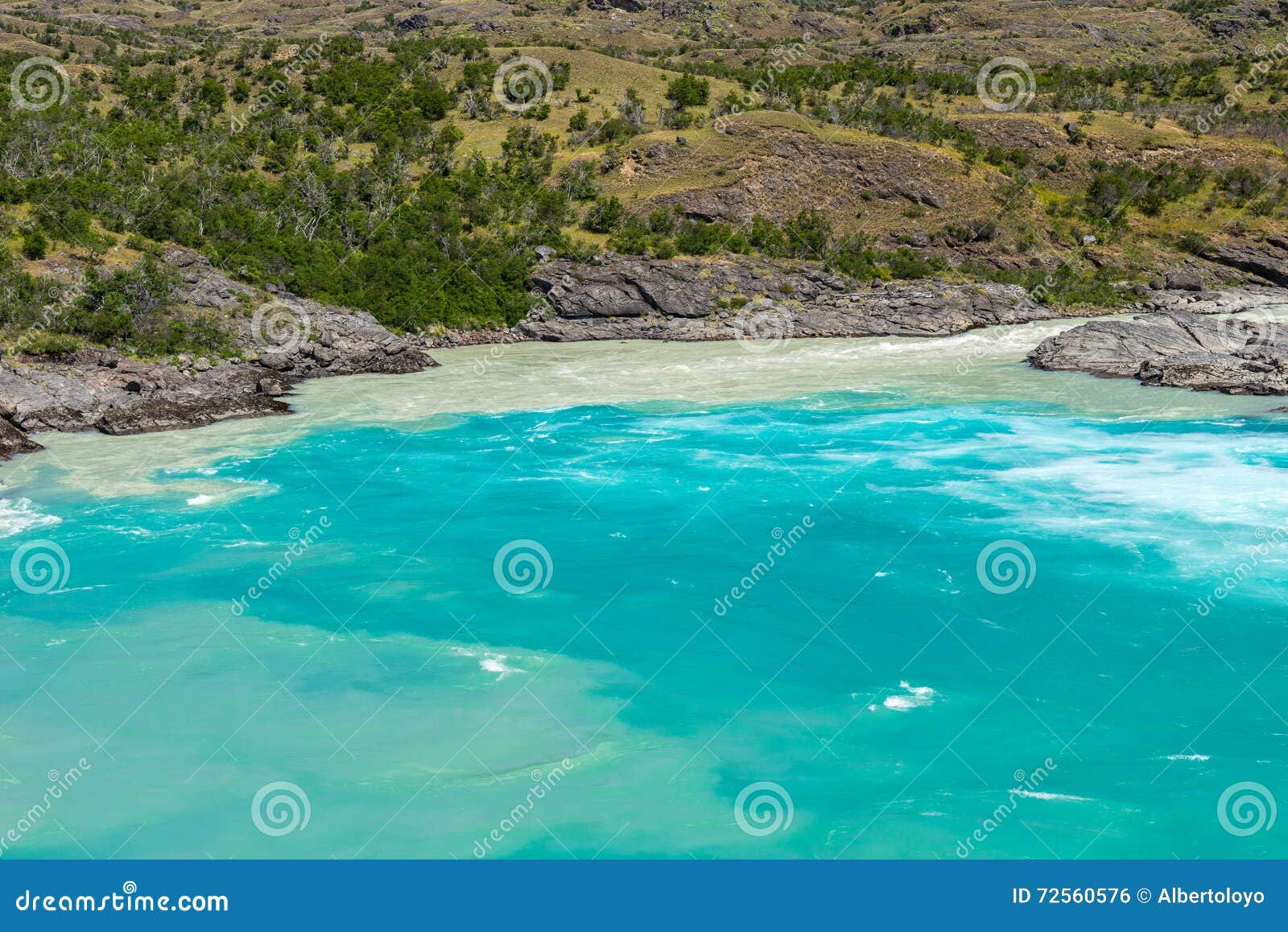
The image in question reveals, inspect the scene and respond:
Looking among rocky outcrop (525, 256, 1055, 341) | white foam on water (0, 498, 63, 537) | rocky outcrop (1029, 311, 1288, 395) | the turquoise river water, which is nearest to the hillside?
rocky outcrop (525, 256, 1055, 341)

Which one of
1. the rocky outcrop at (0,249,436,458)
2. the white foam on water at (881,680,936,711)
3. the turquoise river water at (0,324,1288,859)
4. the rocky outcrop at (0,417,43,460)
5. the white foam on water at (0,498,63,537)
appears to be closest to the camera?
the turquoise river water at (0,324,1288,859)

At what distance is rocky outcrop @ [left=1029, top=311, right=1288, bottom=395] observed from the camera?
3384 centimetres

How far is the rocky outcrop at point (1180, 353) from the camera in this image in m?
33.8

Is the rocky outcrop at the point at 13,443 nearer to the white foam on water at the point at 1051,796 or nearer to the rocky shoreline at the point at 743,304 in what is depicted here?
the rocky shoreline at the point at 743,304

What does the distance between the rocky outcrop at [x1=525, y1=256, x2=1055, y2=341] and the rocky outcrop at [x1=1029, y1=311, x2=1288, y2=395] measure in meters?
11.1

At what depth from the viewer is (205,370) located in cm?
3575

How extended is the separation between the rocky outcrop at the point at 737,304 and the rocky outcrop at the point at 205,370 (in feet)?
34.6

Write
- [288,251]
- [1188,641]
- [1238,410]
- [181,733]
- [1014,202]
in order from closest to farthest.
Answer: [181,733]
[1188,641]
[1238,410]
[288,251]
[1014,202]

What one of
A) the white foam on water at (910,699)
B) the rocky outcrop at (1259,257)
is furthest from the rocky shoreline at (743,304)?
the white foam on water at (910,699)

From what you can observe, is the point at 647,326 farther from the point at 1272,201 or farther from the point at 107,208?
the point at 1272,201

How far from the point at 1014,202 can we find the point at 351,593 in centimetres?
5955

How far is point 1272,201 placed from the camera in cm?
6994

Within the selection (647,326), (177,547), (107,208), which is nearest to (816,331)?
(647,326)

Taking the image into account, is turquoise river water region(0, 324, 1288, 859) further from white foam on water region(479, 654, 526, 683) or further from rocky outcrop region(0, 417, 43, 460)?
rocky outcrop region(0, 417, 43, 460)
